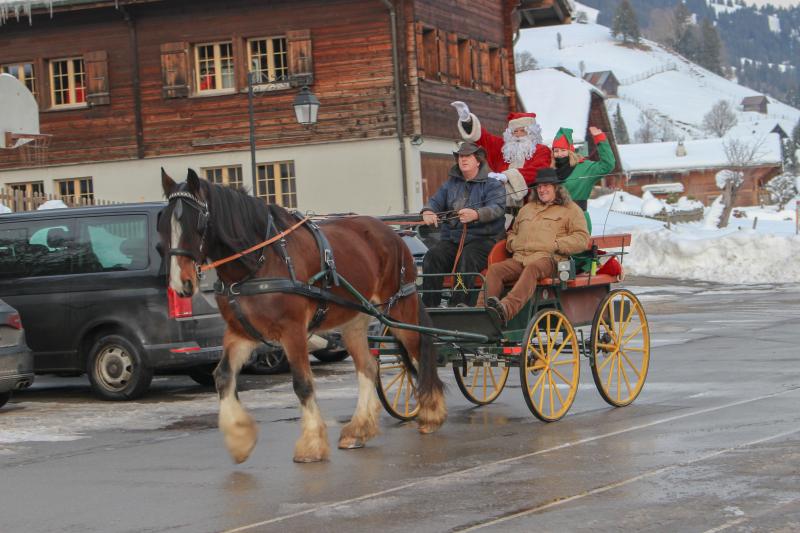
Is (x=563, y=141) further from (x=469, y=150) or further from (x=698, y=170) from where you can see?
(x=698, y=170)

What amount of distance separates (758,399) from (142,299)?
229 inches

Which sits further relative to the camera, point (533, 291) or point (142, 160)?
point (142, 160)

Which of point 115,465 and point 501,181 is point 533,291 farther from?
point 115,465

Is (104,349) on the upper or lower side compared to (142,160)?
lower

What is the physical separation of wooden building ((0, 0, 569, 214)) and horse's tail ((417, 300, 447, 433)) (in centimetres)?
2111

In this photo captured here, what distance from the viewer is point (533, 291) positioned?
35.0 feet

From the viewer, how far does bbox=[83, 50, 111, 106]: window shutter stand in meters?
33.9

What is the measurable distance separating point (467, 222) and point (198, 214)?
2.79 m

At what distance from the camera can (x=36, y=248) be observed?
45.0ft

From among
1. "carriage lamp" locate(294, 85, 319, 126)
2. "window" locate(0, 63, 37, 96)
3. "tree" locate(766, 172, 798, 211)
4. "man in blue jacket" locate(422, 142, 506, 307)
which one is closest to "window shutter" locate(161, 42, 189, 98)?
"window" locate(0, 63, 37, 96)

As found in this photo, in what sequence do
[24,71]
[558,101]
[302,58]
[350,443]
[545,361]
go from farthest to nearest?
[558,101]
[24,71]
[302,58]
[545,361]
[350,443]

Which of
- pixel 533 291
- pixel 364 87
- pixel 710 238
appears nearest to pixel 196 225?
pixel 533 291

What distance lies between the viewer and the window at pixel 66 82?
113 ft

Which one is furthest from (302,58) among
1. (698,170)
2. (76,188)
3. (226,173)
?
(698,170)
